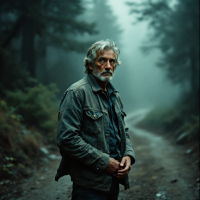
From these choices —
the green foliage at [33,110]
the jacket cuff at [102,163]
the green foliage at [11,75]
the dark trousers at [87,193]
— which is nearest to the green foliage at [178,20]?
the green foliage at [11,75]

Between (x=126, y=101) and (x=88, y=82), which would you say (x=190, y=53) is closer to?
(x=88, y=82)

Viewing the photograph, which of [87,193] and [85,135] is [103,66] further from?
[87,193]

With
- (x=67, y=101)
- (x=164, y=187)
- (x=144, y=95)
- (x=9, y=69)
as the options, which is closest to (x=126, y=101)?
(x=144, y=95)

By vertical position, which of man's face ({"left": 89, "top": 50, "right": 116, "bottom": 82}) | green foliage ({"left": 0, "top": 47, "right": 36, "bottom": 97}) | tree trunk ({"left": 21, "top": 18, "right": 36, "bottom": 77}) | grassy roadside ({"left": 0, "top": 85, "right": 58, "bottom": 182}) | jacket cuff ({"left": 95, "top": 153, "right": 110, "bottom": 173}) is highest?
tree trunk ({"left": 21, "top": 18, "right": 36, "bottom": 77})

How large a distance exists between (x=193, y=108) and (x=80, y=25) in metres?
10.2

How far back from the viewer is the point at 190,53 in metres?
14.4

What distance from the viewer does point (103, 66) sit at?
252 centimetres

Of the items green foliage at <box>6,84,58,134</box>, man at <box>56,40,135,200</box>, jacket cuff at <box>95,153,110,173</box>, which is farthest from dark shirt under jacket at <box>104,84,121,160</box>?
green foliage at <box>6,84,58,134</box>

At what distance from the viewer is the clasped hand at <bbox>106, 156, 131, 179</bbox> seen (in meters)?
2.22

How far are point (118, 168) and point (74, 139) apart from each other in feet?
2.12

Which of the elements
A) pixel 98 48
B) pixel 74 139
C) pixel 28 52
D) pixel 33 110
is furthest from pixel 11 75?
pixel 74 139

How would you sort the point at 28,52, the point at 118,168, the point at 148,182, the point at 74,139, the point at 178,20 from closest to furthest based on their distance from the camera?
the point at 74,139, the point at 118,168, the point at 148,182, the point at 28,52, the point at 178,20

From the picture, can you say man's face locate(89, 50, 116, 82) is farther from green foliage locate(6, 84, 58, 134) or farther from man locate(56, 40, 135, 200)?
green foliage locate(6, 84, 58, 134)

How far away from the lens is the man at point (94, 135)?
2109 mm
